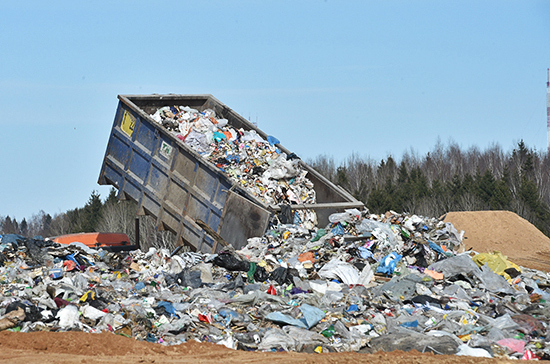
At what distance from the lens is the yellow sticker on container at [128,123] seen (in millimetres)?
9695

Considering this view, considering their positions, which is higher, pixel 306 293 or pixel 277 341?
pixel 306 293

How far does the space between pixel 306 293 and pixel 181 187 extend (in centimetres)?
300

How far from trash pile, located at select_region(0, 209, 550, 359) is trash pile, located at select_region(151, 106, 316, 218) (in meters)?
0.87

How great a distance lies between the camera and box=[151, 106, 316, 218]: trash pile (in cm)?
942

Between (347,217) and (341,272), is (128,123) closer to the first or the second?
(347,217)

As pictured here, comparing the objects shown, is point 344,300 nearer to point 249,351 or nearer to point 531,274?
point 249,351

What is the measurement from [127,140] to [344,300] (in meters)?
4.90

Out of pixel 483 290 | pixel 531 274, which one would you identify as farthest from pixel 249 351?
pixel 531 274

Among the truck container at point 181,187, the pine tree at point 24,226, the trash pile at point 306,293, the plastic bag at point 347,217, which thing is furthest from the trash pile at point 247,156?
the pine tree at point 24,226

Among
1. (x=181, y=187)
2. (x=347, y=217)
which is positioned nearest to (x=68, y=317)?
(x=181, y=187)

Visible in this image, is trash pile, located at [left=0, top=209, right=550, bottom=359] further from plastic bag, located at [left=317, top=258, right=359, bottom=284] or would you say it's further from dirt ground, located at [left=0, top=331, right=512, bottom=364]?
dirt ground, located at [left=0, top=331, right=512, bottom=364]

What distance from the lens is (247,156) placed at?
987cm

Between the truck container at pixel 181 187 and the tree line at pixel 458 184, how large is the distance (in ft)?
55.1

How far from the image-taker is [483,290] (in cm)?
749
